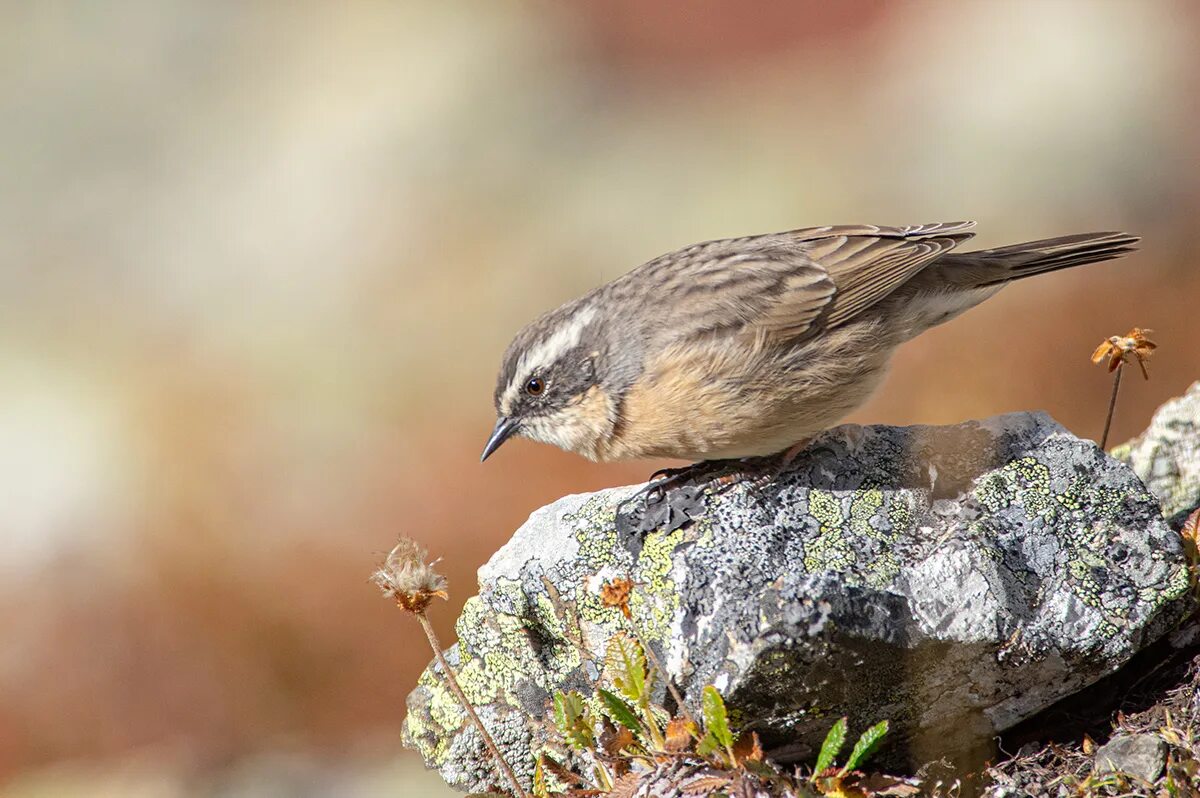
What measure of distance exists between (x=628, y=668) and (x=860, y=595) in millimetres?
821

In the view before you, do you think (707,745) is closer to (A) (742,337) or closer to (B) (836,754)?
(B) (836,754)

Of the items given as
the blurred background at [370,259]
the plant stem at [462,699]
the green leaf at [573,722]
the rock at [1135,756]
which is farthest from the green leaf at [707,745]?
the blurred background at [370,259]

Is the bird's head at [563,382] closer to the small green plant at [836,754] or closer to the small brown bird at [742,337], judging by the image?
the small brown bird at [742,337]

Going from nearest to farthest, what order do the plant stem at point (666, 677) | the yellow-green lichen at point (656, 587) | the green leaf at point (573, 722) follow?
the plant stem at point (666, 677) < the green leaf at point (573, 722) < the yellow-green lichen at point (656, 587)

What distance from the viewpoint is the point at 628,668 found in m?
3.96

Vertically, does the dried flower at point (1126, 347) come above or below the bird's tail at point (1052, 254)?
below

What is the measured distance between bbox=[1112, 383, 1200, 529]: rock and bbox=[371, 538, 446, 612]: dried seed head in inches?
139

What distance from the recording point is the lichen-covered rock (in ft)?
13.0

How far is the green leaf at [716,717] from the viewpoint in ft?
12.1

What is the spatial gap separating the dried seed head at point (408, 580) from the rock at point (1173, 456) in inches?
139

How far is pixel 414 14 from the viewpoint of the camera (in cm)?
1251

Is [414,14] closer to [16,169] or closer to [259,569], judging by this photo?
[16,169]

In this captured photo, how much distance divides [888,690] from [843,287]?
2.11 metres

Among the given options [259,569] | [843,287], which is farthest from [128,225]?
[843,287]
